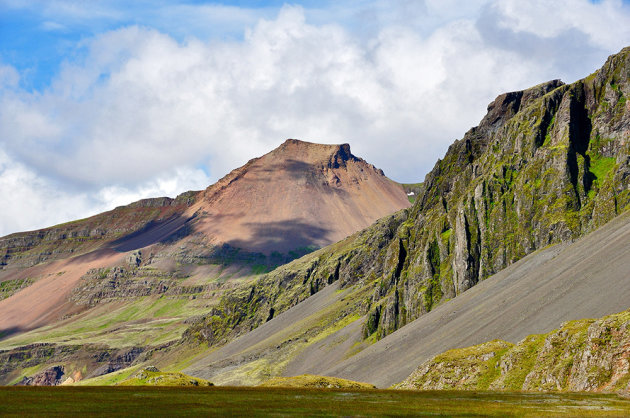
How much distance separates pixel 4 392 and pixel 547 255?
14480cm

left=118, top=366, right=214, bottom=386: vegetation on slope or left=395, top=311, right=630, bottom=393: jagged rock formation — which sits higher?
left=118, top=366, right=214, bottom=386: vegetation on slope

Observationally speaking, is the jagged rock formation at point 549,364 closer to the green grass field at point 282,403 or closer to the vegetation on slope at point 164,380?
the green grass field at point 282,403

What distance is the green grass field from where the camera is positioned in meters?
47.3

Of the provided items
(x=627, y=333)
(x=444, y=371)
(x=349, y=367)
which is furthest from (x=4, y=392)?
(x=349, y=367)

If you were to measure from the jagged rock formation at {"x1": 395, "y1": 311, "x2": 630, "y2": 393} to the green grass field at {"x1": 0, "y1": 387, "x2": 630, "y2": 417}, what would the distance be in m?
6.92

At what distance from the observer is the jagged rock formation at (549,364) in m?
67.9

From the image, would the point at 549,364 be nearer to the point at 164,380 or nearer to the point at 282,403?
the point at 282,403

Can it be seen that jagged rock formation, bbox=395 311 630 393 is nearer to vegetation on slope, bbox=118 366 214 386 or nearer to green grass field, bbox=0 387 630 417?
green grass field, bbox=0 387 630 417

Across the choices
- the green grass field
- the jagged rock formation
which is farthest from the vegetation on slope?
the jagged rock formation

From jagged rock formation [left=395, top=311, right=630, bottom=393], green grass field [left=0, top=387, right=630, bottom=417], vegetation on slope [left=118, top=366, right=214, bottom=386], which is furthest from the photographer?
vegetation on slope [left=118, top=366, right=214, bottom=386]

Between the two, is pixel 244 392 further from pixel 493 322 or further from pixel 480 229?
pixel 480 229

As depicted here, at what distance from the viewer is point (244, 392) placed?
64.6m

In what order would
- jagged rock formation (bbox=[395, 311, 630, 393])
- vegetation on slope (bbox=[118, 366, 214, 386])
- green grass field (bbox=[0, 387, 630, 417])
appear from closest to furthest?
green grass field (bbox=[0, 387, 630, 417])
jagged rock formation (bbox=[395, 311, 630, 393])
vegetation on slope (bbox=[118, 366, 214, 386])

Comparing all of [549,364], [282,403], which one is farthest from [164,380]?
[549,364]
